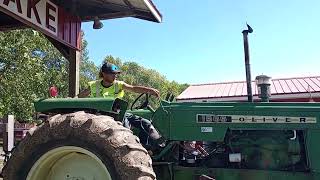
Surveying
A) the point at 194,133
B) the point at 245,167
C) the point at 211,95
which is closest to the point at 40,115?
the point at 194,133

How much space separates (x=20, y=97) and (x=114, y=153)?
17.3 meters

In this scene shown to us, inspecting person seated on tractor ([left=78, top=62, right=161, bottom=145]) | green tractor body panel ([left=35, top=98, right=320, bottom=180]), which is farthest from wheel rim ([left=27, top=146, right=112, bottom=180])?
person seated on tractor ([left=78, top=62, right=161, bottom=145])

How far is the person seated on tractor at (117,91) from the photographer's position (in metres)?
5.23

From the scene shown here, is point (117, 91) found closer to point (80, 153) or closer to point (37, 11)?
point (80, 153)

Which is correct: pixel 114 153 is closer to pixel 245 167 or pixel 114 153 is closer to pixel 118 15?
pixel 245 167

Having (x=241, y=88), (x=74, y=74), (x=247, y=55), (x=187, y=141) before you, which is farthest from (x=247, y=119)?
(x=241, y=88)

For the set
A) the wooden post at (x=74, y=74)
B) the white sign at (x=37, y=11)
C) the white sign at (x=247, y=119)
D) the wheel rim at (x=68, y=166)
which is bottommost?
the wheel rim at (x=68, y=166)

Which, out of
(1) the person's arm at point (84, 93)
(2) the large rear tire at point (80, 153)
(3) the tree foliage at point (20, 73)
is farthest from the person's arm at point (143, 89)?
(3) the tree foliage at point (20, 73)

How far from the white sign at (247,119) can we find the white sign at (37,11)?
4461 millimetres

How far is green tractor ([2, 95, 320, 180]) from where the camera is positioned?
4520 mm

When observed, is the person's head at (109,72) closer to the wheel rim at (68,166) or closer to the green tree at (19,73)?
the wheel rim at (68,166)

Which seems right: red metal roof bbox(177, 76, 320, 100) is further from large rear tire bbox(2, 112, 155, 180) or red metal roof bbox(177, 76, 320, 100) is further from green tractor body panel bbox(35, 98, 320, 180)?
large rear tire bbox(2, 112, 155, 180)

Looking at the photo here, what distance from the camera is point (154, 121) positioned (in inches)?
206

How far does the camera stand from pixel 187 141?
512cm
